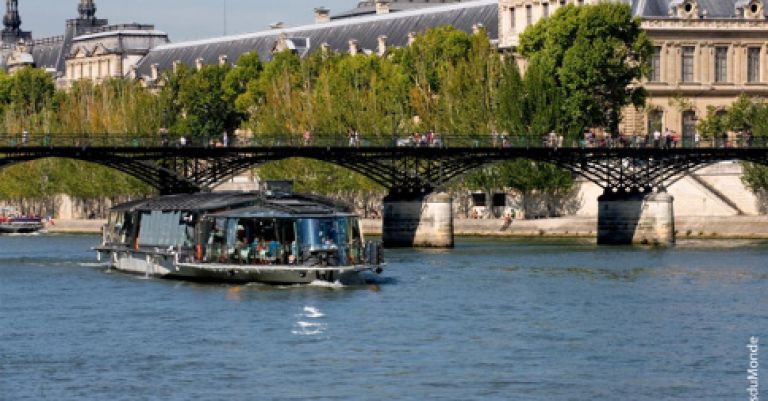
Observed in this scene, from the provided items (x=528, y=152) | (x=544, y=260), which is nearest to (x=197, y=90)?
(x=528, y=152)

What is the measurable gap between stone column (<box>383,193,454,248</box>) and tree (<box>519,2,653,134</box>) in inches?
803

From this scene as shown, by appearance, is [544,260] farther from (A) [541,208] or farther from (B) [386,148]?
(A) [541,208]

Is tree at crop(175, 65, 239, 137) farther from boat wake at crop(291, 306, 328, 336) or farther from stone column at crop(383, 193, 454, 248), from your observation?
boat wake at crop(291, 306, 328, 336)

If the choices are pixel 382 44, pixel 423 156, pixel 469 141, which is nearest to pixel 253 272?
pixel 423 156

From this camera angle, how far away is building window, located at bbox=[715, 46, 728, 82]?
155875mm

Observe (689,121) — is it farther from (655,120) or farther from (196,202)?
(196,202)

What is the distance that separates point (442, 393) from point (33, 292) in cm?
3060

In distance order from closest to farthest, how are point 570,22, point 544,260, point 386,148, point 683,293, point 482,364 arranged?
point 482,364
point 683,293
point 544,260
point 386,148
point 570,22

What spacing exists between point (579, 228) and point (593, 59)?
1216 cm

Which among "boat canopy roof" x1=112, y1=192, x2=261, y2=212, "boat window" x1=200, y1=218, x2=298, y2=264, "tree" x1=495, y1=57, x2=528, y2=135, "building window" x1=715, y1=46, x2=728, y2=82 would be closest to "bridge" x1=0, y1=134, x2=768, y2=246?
"tree" x1=495, y1=57, x2=528, y2=135

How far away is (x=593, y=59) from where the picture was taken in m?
138

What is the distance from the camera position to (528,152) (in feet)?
397

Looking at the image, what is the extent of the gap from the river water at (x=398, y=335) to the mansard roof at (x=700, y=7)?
6080 centimetres

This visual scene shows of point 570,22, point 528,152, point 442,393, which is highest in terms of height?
point 570,22
